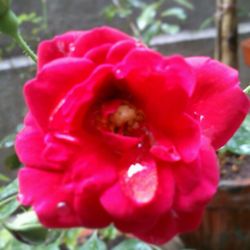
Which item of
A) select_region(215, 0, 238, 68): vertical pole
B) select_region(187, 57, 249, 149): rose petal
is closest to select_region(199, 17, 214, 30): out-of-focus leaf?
select_region(215, 0, 238, 68): vertical pole

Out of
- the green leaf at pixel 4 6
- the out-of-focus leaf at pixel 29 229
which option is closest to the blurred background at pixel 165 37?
the out-of-focus leaf at pixel 29 229

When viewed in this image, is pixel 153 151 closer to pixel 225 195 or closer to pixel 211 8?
pixel 225 195

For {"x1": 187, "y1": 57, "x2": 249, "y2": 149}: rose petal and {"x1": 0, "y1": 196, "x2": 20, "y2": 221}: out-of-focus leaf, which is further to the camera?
{"x1": 0, "y1": 196, "x2": 20, "y2": 221}: out-of-focus leaf

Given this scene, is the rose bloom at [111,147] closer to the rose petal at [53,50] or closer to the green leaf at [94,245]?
the rose petal at [53,50]

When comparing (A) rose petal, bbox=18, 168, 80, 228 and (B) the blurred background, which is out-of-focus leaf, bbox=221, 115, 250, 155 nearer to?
(A) rose petal, bbox=18, 168, 80, 228

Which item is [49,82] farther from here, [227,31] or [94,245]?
[227,31]

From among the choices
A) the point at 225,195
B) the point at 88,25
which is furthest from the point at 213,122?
the point at 88,25
